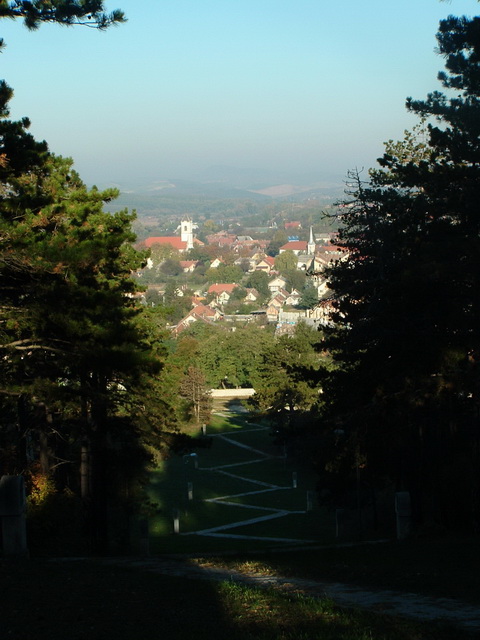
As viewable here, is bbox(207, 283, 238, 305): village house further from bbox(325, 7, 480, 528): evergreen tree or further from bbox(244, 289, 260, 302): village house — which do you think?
bbox(325, 7, 480, 528): evergreen tree

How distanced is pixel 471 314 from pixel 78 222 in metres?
7.54

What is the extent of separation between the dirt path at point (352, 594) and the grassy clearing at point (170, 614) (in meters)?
0.40

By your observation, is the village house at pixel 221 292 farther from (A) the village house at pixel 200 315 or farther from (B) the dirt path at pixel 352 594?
(B) the dirt path at pixel 352 594

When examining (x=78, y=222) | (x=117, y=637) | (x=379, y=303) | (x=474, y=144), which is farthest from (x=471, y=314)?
(x=117, y=637)

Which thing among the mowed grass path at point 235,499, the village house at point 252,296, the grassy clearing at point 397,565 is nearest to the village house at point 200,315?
the village house at point 252,296

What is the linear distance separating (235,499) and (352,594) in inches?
1142

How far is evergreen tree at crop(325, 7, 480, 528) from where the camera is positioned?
15719mm

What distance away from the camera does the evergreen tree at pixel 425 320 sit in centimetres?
1572

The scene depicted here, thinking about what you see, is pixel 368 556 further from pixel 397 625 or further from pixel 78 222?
pixel 78 222

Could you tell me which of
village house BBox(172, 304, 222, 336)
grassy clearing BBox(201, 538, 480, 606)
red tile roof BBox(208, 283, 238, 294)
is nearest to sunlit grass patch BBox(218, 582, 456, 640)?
grassy clearing BBox(201, 538, 480, 606)

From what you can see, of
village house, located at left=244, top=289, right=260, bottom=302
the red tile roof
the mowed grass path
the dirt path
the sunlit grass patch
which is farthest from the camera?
the red tile roof

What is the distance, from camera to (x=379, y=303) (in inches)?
706

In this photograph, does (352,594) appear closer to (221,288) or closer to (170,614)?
(170,614)

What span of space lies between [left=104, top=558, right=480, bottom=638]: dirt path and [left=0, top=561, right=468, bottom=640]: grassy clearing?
398 millimetres
